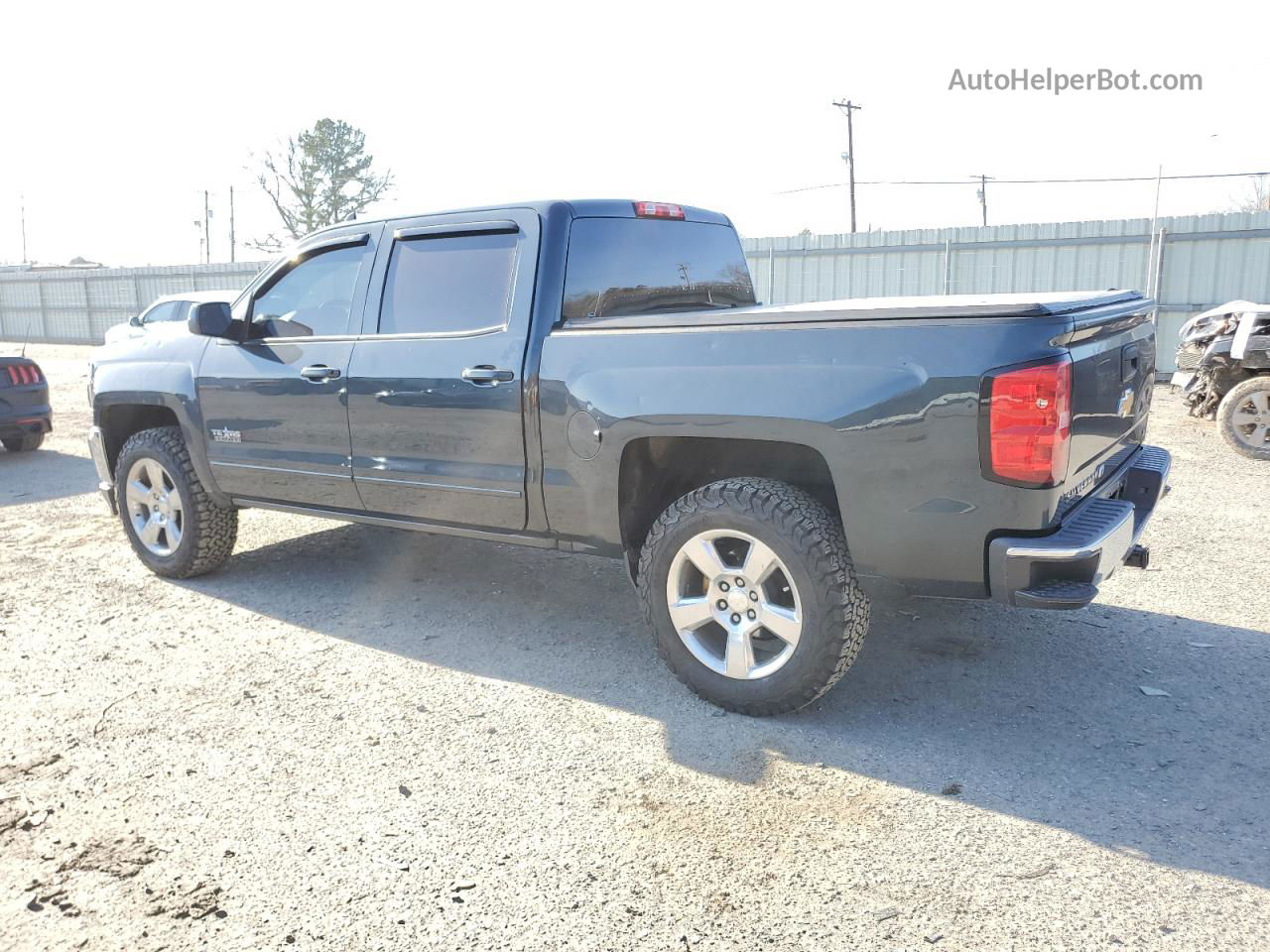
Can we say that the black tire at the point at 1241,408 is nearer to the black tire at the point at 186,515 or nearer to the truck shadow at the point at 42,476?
the black tire at the point at 186,515

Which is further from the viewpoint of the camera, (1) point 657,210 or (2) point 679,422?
(1) point 657,210

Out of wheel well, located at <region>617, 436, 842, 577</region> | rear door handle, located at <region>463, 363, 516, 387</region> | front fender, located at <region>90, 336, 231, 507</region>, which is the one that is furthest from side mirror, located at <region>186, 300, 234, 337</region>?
wheel well, located at <region>617, 436, 842, 577</region>

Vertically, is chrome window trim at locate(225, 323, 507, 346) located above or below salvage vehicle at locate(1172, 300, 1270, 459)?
above

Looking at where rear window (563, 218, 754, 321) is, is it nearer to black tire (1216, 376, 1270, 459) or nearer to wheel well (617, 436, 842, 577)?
wheel well (617, 436, 842, 577)

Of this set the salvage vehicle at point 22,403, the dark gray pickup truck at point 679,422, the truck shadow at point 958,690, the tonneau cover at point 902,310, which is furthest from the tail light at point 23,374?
the tonneau cover at point 902,310

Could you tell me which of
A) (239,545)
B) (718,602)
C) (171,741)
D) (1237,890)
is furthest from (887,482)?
(239,545)

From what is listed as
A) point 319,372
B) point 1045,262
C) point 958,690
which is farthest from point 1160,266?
point 319,372

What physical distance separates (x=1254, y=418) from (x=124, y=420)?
357 inches

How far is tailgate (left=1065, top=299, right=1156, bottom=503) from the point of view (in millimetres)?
3275

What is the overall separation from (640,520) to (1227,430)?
285 inches

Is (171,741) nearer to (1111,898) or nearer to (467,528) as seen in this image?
(467,528)

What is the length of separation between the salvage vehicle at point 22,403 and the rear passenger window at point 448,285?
7.23 meters

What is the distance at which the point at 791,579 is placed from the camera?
3551 millimetres

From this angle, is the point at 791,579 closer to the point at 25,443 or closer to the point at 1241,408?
the point at 1241,408
